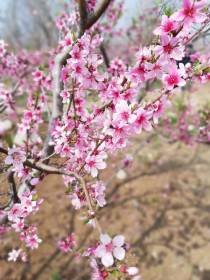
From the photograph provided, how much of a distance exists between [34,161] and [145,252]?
4.33m

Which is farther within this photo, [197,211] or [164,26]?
[197,211]

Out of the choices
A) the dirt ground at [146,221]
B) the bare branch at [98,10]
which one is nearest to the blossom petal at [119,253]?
the bare branch at [98,10]

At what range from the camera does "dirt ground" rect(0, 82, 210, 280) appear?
5301mm

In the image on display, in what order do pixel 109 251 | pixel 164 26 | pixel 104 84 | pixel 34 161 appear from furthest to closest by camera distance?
pixel 104 84 < pixel 34 161 < pixel 164 26 < pixel 109 251

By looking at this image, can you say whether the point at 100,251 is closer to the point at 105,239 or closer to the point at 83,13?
the point at 105,239

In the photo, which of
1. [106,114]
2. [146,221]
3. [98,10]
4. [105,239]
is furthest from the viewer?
[146,221]

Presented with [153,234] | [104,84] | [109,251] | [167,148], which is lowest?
[109,251]

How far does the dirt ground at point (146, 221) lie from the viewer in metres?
5.30

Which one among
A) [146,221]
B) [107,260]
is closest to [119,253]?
[107,260]

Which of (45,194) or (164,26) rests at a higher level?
(45,194)

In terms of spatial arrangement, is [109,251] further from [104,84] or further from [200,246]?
[200,246]

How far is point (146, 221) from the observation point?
249 inches

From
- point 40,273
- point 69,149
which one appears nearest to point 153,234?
point 40,273

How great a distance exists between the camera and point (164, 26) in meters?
1.66
